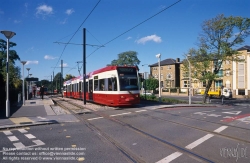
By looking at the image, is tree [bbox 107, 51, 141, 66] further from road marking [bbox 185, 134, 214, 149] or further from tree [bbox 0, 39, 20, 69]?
road marking [bbox 185, 134, 214, 149]

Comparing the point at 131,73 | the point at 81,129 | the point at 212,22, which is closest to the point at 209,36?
the point at 212,22

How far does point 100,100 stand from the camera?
1853 centimetres

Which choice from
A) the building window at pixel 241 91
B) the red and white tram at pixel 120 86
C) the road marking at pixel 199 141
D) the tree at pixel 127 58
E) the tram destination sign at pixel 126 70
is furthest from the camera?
the tree at pixel 127 58

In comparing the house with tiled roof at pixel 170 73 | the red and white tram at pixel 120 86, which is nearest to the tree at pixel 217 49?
the red and white tram at pixel 120 86

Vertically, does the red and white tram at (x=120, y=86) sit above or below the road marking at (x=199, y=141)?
above

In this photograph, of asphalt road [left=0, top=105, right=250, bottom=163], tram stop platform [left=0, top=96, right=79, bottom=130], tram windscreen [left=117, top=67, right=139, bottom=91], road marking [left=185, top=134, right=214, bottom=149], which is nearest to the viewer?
asphalt road [left=0, top=105, right=250, bottom=163]

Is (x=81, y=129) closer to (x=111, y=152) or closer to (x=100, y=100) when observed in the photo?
(x=111, y=152)

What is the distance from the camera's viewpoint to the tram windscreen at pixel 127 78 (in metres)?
16.0

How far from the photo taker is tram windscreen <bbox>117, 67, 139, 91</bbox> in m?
16.0

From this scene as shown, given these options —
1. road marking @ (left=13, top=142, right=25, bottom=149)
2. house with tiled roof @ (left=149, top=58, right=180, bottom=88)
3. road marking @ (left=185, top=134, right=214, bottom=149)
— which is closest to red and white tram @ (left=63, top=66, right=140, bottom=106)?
road marking @ (left=185, top=134, right=214, bottom=149)

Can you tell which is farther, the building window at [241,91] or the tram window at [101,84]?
the building window at [241,91]

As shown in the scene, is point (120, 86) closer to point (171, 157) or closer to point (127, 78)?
point (127, 78)

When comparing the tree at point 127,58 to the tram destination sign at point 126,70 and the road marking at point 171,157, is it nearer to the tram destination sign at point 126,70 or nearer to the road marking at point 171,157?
the tram destination sign at point 126,70

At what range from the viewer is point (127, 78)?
16.3 meters
